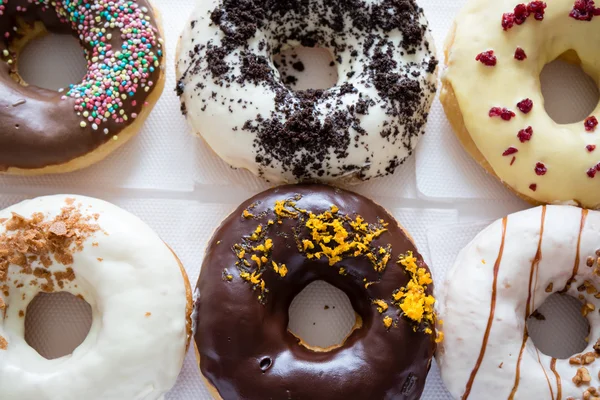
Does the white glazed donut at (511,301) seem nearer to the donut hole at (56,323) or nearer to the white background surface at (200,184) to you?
the white background surface at (200,184)

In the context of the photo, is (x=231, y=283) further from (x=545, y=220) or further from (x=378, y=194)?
(x=545, y=220)

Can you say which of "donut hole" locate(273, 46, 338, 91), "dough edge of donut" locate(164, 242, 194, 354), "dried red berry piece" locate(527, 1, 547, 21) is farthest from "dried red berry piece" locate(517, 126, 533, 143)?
"dough edge of donut" locate(164, 242, 194, 354)

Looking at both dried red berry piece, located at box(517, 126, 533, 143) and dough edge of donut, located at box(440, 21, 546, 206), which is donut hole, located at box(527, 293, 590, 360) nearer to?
dough edge of donut, located at box(440, 21, 546, 206)

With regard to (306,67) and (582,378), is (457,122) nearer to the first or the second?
(306,67)

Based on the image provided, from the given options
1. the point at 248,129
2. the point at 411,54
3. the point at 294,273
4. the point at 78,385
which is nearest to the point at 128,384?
the point at 78,385

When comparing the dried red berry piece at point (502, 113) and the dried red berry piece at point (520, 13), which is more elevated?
the dried red berry piece at point (520, 13)

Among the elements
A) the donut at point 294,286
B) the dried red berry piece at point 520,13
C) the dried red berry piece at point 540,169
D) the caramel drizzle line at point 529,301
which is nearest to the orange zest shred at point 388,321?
the donut at point 294,286

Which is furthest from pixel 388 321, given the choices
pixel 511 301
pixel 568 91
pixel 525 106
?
pixel 568 91
